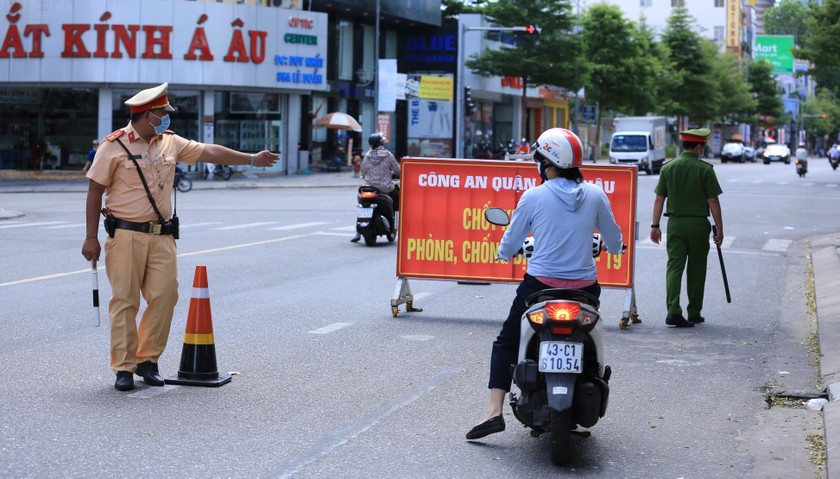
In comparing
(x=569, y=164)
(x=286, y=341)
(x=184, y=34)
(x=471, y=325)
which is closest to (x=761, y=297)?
(x=471, y=325)

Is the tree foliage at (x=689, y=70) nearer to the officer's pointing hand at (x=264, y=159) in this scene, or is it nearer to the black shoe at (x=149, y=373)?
A: the officer's pointing hand at (x=264, y=159)

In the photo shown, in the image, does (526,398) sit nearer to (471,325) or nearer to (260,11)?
(471,325)

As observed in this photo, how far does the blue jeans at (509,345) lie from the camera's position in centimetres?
644

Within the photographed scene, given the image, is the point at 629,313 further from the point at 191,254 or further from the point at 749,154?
the point at 749,154

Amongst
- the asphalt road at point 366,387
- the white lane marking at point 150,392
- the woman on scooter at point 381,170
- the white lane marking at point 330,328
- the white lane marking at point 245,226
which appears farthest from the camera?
the white lane marking at point 245,226

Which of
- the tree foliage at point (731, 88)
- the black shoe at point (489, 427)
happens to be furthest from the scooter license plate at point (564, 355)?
the tree foliage at point (731, 88)

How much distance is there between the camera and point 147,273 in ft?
25.8

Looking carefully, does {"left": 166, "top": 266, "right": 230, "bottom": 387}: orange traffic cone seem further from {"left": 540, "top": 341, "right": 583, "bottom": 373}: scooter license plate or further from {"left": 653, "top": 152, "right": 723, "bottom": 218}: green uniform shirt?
{"left": 653, "top": 152, "right": 723, "bottom": 218}: green uniform shirt

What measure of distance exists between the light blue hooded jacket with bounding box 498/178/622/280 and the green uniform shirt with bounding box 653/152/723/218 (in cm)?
493

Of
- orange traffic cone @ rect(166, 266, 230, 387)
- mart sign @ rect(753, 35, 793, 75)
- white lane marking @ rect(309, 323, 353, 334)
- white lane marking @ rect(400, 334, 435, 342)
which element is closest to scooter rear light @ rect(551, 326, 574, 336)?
orange traffic cone @ rect(166, 266, 230, 387)

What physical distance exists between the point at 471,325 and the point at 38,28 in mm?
37753

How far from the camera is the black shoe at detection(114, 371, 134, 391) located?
305 inches

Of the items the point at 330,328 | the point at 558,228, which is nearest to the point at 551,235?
the point at 558,228

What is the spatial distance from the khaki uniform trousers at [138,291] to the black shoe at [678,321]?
513 centimetres
